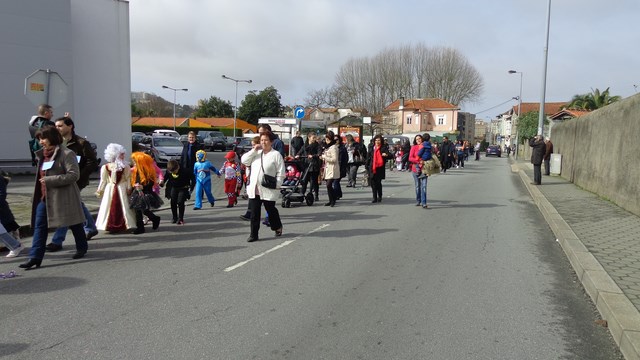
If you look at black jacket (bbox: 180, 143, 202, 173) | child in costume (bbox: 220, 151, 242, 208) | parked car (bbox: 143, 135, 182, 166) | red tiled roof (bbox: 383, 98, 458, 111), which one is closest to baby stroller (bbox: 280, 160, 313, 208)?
child in costume (bbox: 220, 151, 242, 208)

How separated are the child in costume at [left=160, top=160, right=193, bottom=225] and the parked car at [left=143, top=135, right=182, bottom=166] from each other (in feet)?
43.0

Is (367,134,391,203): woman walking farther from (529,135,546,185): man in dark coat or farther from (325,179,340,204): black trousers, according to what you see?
(529,135,546,185): man in dark coat

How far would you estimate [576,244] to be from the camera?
7246 mm

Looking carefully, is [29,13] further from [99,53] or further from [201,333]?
[201,333]

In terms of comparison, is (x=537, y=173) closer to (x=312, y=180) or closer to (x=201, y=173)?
(x=312, y=180)

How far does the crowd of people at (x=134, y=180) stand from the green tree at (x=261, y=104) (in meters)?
66.3

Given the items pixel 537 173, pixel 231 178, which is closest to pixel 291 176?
pixel 231 178

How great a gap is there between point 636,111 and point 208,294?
10.5 metres

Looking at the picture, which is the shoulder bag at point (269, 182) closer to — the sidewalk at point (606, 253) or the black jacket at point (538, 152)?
the sidewalk at point (606, 253)

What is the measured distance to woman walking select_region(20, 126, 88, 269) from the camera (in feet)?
19.4

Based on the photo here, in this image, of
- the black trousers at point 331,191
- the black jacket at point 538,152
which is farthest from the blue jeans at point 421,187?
the black jacket at point 538,152

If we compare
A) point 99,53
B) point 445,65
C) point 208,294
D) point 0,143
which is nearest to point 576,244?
point 208,294

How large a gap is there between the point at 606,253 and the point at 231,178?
7810 mm

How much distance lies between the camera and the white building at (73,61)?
17.1m
